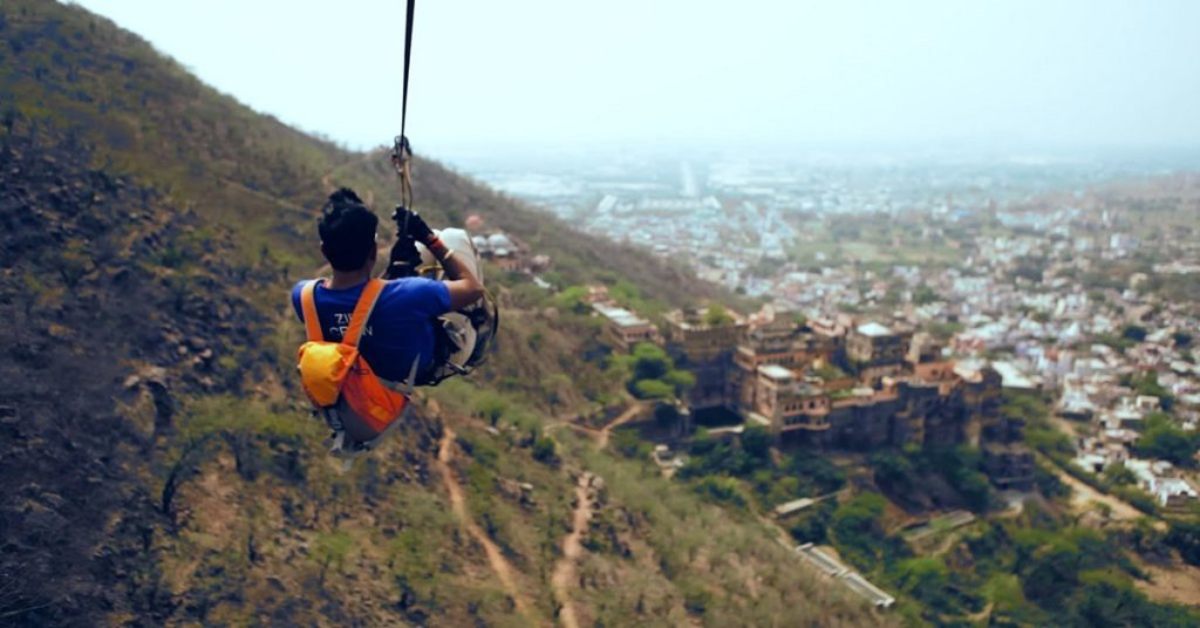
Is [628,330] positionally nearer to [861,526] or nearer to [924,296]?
[861,526]

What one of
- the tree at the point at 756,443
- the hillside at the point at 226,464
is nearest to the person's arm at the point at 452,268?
the hillside at the point at 226,464

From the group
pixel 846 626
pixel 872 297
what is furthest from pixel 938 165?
pixel 846 626

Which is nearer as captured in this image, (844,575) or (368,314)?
(368,314)

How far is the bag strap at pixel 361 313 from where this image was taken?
3.09m

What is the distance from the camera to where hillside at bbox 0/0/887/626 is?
30.3ft

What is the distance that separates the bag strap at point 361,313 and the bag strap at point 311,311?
14 cm

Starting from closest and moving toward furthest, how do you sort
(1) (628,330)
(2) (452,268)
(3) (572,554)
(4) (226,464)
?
1. (2) (452,268)
2. (4) (226,464)
3. (3) (572,554)
4. (1) (628,330)

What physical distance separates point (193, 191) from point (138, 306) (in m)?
5.31

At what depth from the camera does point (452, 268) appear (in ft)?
10.9

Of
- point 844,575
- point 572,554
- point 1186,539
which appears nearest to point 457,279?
point 572,554

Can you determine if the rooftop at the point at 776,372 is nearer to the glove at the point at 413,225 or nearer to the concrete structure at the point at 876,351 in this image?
the concrete structure at the point at 876,351

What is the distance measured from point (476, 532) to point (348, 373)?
975 cm

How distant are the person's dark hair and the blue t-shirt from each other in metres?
0.12

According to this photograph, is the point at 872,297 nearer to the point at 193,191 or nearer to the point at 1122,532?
the point at 1122,532
